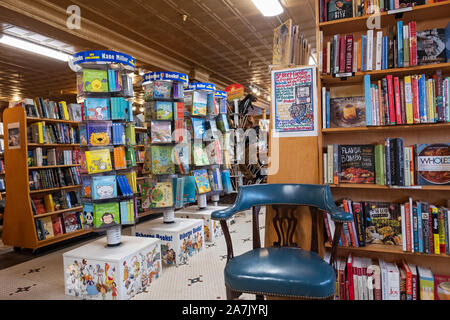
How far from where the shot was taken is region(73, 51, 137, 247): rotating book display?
101 inches

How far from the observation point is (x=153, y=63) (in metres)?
6.32

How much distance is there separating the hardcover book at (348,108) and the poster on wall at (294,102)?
0.20m

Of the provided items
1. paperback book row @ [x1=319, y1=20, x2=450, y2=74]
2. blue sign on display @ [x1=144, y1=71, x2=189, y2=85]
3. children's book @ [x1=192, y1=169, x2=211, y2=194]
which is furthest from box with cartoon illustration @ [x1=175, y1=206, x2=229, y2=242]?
paperback book row @ [x1=319, y1=20, x2=450, y2=74]

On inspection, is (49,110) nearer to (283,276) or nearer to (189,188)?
(189,188)

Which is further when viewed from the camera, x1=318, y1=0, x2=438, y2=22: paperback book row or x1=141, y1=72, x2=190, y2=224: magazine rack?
x1=141, y1=72, x2=190, y2=224: magazine rack

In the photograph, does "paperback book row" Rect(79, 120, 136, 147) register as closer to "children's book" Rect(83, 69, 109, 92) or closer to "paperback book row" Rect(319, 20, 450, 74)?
"children's book" Rect(83, 69, 109, 92)

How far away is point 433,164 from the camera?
74.7 inches

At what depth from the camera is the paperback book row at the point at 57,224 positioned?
3.75 metres

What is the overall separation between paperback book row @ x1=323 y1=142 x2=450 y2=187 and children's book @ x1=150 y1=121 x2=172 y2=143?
1889mm

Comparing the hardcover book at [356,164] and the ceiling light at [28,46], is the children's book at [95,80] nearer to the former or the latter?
the hardcover book at [356,164]

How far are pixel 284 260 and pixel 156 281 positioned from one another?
1.70 m

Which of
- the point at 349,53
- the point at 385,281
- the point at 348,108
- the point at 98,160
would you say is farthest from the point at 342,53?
the point at 98,160
